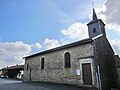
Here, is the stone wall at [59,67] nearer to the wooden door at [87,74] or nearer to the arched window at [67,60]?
the arched window at [67,60]

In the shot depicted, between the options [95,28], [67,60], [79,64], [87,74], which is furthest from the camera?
[95,28]

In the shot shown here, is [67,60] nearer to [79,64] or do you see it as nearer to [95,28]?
[79,64]

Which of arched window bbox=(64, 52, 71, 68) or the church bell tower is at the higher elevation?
the church bell tower

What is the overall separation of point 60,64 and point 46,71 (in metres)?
2.91

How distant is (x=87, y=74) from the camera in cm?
1373

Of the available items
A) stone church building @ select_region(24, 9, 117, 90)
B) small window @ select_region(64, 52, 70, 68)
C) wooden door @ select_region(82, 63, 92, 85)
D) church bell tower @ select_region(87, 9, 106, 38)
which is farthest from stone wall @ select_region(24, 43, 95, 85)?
church bell tower @ select_region(87, 9, 106, 38)

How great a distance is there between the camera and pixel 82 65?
14320 mm

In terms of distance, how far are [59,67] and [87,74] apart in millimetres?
4090

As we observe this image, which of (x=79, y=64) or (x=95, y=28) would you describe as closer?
(x=79, y=64)

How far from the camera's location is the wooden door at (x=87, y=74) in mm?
13438

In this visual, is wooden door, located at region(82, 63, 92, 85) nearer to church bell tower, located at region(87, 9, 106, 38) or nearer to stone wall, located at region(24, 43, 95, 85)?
stone wall, located at region(24, 43, 95, 85)

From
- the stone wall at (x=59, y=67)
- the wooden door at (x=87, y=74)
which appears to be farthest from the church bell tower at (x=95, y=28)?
the wooden door at (x=87, y=74)

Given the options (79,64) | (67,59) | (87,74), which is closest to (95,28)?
(67,59)

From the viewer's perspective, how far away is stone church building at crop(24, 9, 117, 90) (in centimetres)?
1366
